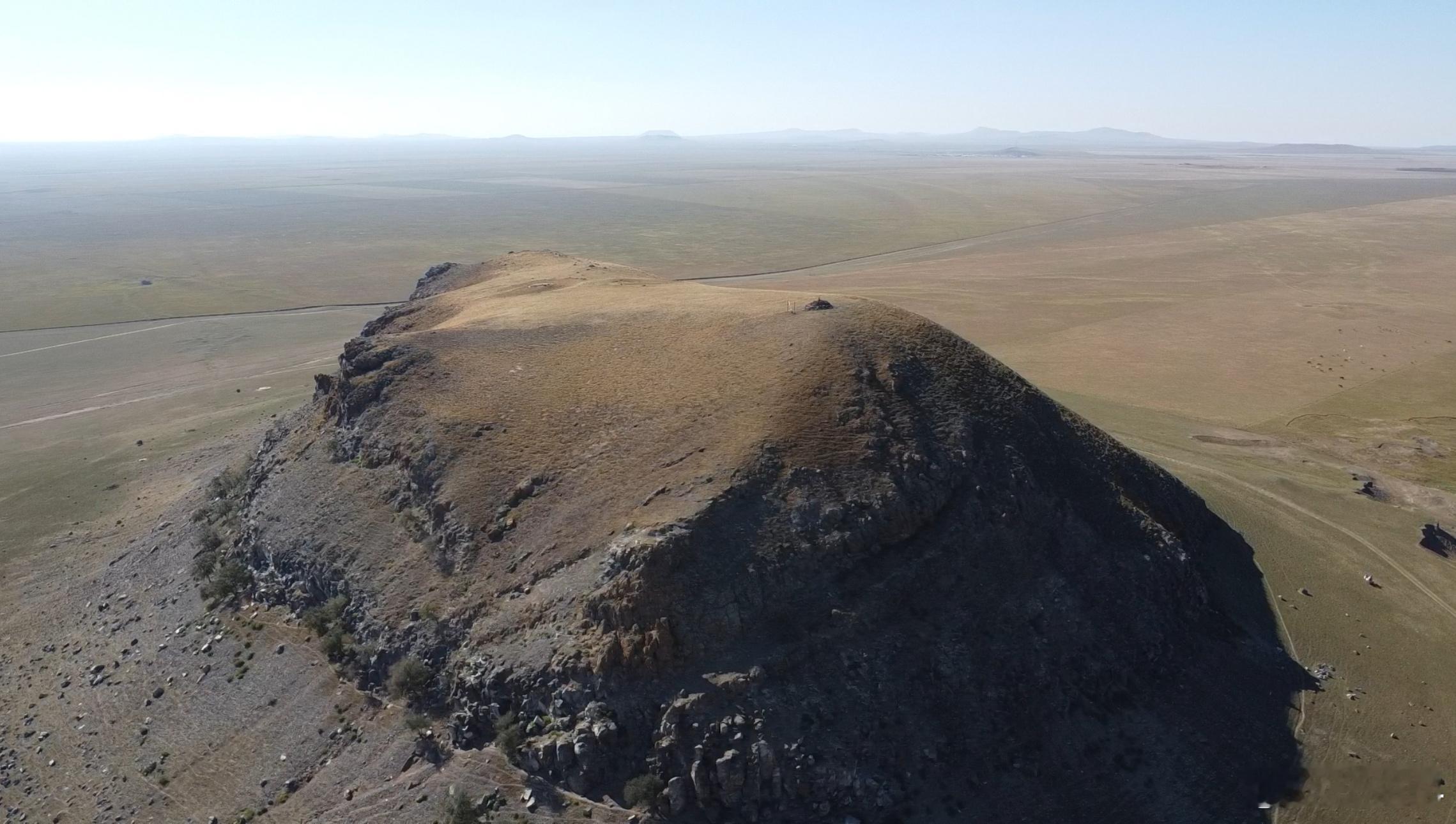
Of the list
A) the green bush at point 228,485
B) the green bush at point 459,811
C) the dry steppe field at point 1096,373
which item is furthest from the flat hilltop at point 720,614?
the green bush at point 228,485

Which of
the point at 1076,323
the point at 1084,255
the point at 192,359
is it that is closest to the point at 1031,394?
the point at 1076,323

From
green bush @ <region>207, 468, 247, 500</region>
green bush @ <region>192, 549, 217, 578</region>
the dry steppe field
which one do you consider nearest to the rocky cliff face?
green bush @ <region>192, 549, 217, 578</region>

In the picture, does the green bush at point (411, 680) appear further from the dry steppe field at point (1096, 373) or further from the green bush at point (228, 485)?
the green bush at point (228, 485)

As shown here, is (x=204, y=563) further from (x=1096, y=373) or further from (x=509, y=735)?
(x=1096, y=373)

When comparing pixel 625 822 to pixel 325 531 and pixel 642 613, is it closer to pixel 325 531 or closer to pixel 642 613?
pixel 642 613

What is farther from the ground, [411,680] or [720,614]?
[720,614]

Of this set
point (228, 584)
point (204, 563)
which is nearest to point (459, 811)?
point (228, 584)
